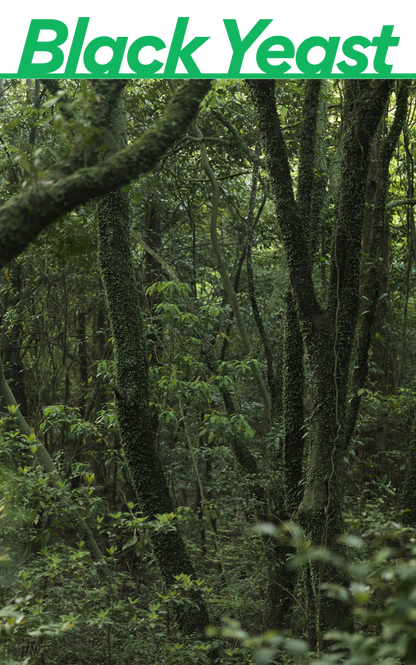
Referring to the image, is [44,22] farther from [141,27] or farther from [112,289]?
[112,289]

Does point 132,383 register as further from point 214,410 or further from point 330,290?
point 330,290

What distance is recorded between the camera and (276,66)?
4.02m

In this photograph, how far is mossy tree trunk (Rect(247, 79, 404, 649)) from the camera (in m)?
3.40

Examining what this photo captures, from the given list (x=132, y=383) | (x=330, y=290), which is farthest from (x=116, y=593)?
(x=330, y=290)

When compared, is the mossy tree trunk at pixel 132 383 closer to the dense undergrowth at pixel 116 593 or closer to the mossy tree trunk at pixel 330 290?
the dense undergrowth at pixel 116 593

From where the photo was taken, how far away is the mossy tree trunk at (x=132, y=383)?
158 inches

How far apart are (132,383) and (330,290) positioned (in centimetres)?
169

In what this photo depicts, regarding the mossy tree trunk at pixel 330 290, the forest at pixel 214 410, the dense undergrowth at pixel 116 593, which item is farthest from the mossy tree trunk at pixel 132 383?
the mossy tree trunk at pixel 330 290

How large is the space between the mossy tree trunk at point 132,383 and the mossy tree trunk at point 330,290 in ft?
3.66

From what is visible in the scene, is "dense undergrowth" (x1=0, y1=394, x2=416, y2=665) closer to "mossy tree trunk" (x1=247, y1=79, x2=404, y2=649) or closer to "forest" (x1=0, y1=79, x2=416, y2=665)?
"forest" (x1=0, y1=79, x2=416, y2=665)

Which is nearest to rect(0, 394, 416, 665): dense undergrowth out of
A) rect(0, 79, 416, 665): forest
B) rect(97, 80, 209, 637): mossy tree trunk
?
rect(0, 79, 416, 665): forest

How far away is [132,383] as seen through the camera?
13.6ft

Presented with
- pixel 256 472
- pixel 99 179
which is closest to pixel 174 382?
pixel 256 472

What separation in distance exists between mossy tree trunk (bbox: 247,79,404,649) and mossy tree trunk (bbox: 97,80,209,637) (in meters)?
1.12
